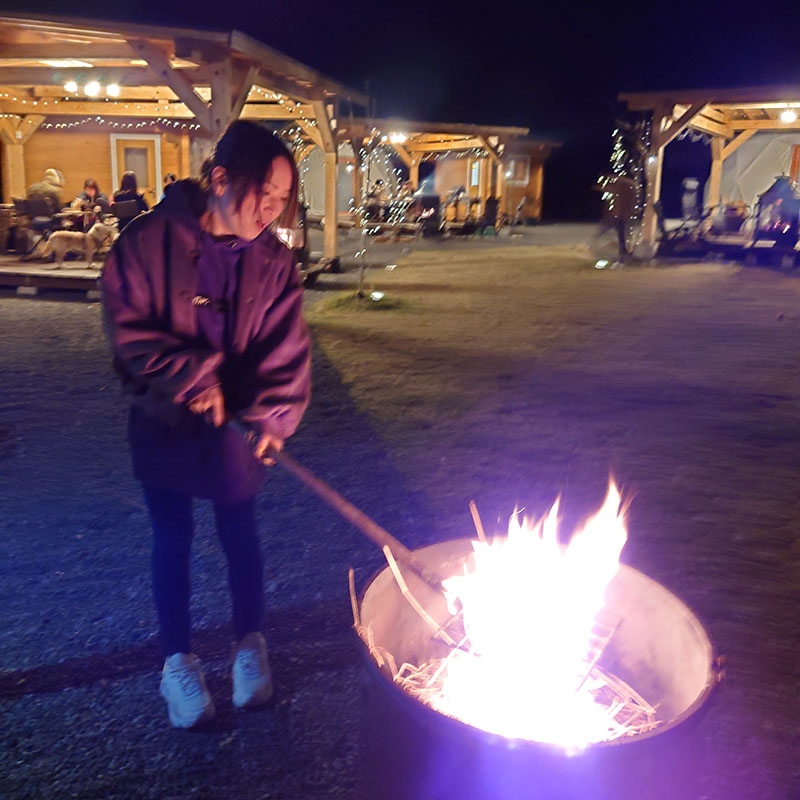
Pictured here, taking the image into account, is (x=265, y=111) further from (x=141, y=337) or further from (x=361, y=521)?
(x=361, y=521)

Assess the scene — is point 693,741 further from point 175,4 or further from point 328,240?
point 328,240

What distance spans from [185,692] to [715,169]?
2258 cm

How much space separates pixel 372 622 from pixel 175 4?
10.2 m

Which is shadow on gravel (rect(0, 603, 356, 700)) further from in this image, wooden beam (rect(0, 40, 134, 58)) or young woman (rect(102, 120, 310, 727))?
wooden beam (rect(0, 40, 134, 58))

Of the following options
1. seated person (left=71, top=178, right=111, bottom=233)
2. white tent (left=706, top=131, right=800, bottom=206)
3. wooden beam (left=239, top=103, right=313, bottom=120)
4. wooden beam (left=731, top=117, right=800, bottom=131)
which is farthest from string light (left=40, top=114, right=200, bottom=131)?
white tent (left=706, top=131, right=800, bottom=206)

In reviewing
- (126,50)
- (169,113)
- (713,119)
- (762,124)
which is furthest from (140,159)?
(762,124)

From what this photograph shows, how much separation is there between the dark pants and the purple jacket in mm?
70

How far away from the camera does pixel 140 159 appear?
61.8 feet

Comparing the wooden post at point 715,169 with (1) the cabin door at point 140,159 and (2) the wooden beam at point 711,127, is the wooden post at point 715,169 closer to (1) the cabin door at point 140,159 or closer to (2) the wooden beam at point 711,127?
(2) the wooden beam at point 711,127

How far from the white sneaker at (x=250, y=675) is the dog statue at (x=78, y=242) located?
10870 mm

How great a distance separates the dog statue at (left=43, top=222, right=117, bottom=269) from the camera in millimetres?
11789

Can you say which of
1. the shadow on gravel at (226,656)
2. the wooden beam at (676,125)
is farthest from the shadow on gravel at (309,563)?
the wooden beam at (676,125)

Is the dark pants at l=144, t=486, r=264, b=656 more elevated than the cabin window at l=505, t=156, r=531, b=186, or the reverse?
the cabin window at l=505, t=156, r=531, b=186

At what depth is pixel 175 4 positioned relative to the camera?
9.84 metres
